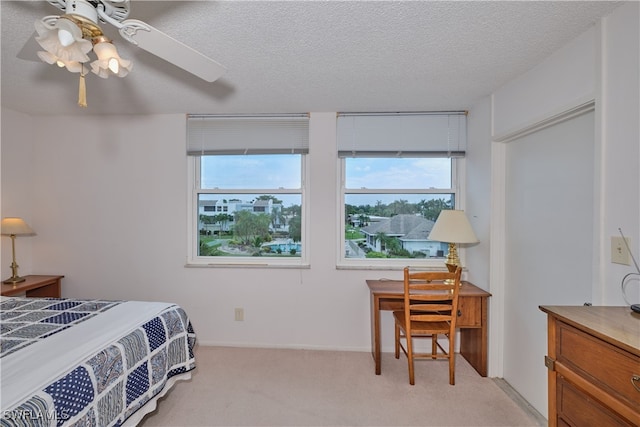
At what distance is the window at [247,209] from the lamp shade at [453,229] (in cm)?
130

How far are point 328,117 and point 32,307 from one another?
2.75 metres

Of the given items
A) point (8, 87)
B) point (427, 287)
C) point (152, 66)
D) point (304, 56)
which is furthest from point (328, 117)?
point (8, 87)

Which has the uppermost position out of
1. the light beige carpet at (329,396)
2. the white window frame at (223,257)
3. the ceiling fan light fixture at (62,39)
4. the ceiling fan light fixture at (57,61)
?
the ceiling fan light fixture at (62,39)

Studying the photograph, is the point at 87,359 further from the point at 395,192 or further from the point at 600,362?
the point at 395,192

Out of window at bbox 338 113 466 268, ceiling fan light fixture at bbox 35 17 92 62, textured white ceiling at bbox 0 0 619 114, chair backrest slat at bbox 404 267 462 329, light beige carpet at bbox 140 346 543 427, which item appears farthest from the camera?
window at bbox 338 113 466 268

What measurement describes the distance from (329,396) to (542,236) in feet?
6.19

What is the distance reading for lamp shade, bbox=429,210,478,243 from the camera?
2.48 metres

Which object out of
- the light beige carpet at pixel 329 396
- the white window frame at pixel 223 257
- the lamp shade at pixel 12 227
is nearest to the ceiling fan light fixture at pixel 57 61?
the white window frame at pixel 223 257

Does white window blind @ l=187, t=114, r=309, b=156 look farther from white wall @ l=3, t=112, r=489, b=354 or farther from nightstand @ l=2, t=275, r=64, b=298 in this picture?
nightstand @ l=2, t=275, r=64, b=298

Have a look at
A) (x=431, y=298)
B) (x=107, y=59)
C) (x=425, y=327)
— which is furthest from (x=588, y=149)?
(x=107, y=59)

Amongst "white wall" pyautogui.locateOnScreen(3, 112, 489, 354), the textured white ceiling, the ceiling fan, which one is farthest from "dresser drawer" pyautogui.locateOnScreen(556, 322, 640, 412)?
the ceiling fan

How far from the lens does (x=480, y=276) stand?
2.63 m

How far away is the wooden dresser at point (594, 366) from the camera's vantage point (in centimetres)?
90

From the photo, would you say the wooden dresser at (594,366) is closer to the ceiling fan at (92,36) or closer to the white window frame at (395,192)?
the white window frame at (395,192)
